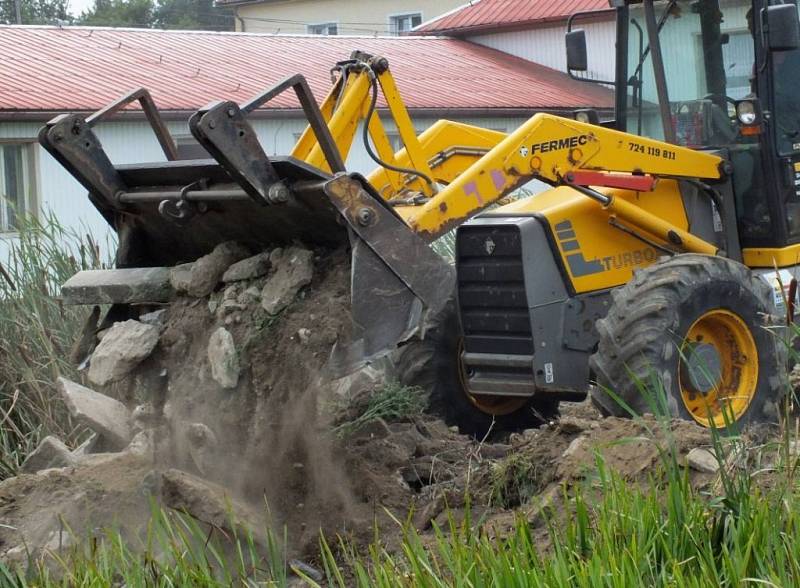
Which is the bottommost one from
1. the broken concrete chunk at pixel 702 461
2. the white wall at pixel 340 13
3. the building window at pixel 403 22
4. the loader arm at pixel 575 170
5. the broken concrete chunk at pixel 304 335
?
the broken concrete chunk at pixel 702 461

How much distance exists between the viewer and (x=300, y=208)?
614 cm

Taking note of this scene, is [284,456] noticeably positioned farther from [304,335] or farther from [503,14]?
[503,14]

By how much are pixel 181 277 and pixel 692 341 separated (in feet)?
8.67

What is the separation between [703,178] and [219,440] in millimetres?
3194

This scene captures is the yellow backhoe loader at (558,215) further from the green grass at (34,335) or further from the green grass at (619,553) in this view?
the green grass at (619,553)

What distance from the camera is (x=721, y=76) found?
761 centimetres

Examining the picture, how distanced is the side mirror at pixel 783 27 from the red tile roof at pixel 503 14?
24.0 meters

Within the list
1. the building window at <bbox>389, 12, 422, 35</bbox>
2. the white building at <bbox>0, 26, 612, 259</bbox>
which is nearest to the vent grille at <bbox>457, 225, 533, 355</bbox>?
the white building at <bbox>0, 26, 612, 259</bbox>

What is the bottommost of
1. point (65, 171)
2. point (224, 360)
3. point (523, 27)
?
point (224, 360)

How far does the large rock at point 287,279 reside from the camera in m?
6.19

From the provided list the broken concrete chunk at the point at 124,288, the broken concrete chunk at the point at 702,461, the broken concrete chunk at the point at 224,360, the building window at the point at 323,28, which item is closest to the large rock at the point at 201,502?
the broken concrete chunk at the point at 224,360

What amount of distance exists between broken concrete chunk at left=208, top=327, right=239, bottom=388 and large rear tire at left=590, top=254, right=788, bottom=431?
70.9 inches

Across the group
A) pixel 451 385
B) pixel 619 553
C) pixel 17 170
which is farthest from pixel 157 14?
pixel 619 553

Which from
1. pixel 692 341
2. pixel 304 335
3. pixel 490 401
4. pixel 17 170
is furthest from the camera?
pixel 17 170
